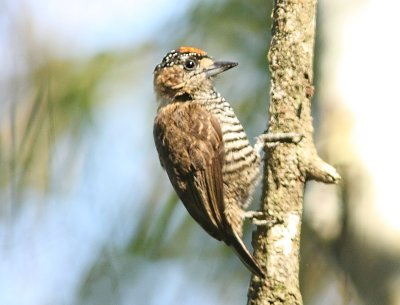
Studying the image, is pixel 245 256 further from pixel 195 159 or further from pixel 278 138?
pixel 195 159

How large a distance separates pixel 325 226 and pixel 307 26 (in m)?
1.08

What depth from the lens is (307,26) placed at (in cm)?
359

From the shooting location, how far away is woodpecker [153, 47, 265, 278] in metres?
4.14

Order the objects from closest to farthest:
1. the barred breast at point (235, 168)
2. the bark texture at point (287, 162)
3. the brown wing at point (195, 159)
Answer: the bark texture at point (287, 162), the brown wing at point (195, 159), the barred breast at point (235, 168)

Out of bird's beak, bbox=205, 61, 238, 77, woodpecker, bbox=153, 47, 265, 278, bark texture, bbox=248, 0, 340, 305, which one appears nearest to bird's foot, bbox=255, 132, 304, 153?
bark texture, bbox=248, 0, 340, 305

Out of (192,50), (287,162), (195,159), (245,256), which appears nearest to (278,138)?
(287,162)

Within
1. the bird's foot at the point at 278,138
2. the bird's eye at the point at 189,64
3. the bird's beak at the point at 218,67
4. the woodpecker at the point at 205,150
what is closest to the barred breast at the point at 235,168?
the woodpecker at the point at 205,150

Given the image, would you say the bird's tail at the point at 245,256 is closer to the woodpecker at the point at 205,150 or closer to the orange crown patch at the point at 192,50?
the woodpecker at the point at 205,150

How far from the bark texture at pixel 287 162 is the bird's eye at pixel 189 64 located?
3.26ft

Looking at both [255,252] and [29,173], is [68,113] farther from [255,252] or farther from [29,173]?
[255,252]

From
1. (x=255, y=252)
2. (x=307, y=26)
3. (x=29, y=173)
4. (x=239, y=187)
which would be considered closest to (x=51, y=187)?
(x=29, y=173)

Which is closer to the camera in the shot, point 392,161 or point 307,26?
point 307,26

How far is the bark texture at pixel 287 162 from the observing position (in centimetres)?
346

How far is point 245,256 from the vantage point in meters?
3.68
